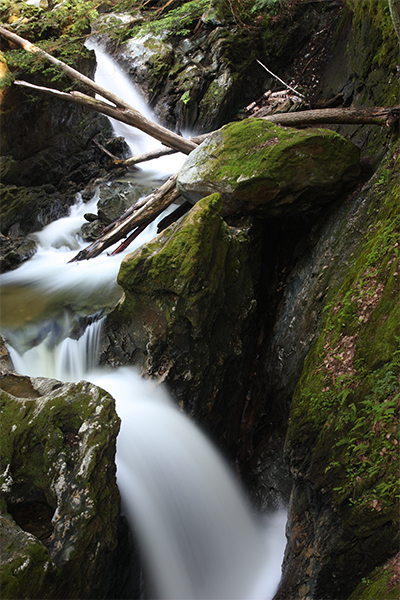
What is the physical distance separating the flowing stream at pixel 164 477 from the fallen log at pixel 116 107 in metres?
3.55

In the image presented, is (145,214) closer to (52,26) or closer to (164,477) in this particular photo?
(164,477)

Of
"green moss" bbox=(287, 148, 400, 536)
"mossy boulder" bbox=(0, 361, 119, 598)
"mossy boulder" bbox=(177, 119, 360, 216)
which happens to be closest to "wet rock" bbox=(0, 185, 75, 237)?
"mossy boulder" bbox=(177, 119, 360, 216)

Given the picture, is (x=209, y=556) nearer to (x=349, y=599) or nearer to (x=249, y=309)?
(x=349, y=599)

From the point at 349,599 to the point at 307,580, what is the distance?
1.44ft

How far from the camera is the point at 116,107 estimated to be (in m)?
7.95

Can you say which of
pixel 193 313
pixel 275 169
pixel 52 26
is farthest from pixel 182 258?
pixel 52 26

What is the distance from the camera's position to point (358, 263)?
13.3 ft

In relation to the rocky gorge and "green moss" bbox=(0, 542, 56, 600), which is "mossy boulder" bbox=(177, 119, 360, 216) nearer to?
the rocky gorge

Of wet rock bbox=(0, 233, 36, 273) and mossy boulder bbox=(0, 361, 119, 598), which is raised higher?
wet rock bbox=(0, 233, 36, 273)

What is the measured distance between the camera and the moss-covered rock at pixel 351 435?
9.00 feet

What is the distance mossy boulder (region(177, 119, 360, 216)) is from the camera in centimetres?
502

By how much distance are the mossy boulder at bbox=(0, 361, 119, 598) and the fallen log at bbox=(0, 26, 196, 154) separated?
6.03 metres

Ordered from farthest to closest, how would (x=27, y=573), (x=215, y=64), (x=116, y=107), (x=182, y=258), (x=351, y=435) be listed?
(x=215, y=64)
(x=116, y=107)
(x=182, y=258)
(x=351, y=435)
(x=27, y=573)

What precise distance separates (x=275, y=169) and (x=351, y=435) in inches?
136
